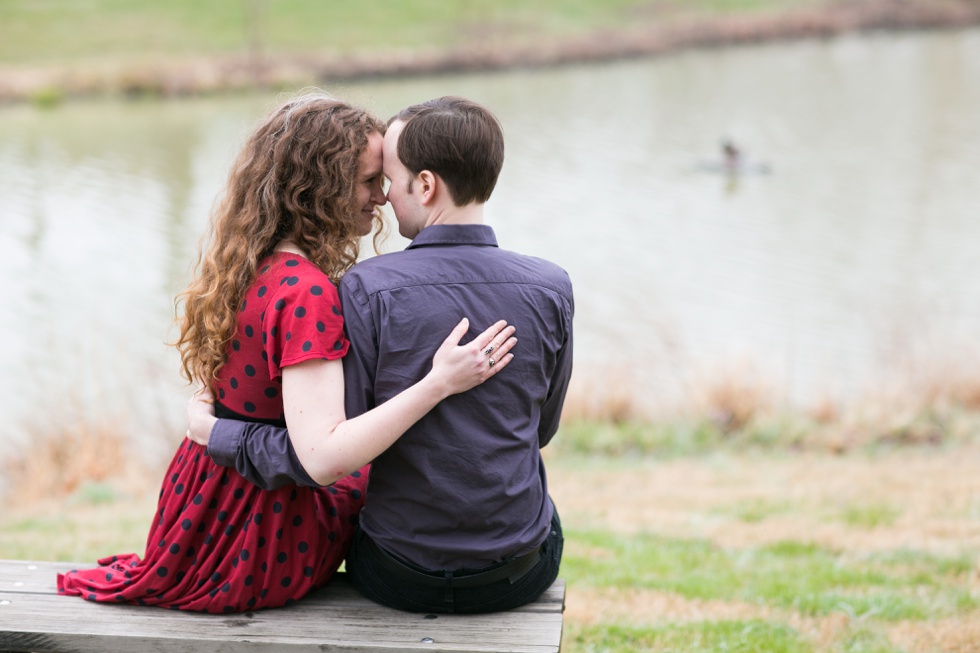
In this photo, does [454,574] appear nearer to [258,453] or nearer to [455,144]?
[258,453]

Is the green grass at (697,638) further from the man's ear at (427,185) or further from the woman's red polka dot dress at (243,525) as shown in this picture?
the man's ear at (427,185)

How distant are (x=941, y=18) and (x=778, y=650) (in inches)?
1708

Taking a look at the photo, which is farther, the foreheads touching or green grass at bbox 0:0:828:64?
green grass at bbox 0:0:828:64

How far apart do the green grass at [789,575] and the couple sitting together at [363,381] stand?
1.60m

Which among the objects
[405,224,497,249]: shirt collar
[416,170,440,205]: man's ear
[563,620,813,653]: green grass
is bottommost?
[563,620,813,653]: green grass

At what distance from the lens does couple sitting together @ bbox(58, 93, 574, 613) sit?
7.54ft

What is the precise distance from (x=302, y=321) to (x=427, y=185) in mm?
426

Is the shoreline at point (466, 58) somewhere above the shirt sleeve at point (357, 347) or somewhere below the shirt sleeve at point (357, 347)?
above

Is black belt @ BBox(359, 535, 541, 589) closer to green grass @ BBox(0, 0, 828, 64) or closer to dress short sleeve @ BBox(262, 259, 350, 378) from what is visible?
dress short sleeve @ BBox(262, 259, 350, 378)

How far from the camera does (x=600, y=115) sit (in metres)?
23.0

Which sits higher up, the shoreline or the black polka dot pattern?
the shoreline

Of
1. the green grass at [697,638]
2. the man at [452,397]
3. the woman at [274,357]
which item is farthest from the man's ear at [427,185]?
the green grass at [697,638]

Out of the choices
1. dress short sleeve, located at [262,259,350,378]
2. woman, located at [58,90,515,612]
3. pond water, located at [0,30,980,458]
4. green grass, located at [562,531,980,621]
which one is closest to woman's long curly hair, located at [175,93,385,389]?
woman, located at [58,90,515,612]

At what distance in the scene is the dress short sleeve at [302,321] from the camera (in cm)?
226
